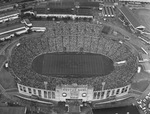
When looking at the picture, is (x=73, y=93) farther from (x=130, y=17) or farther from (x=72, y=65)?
(x=130, y=17)

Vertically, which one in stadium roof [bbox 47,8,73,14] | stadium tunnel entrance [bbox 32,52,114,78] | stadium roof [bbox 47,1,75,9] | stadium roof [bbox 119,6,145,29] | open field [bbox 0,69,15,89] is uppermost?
stadium roof [bbox 47,1,75,9]

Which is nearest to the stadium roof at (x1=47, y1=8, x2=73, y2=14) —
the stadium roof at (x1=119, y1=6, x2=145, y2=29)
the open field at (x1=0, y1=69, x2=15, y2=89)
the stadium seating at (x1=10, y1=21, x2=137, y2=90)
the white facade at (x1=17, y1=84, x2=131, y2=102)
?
the stadium seating at (x1=10, y1=21, x2=137, y2=90)

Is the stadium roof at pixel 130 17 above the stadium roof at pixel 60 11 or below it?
below

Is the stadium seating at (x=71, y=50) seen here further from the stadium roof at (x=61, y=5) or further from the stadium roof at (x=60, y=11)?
the stadium roof at (x=61, y=5)

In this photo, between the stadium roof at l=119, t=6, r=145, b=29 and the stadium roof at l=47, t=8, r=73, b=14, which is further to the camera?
the stadium roof at l=47, t=8, r=73, b=14

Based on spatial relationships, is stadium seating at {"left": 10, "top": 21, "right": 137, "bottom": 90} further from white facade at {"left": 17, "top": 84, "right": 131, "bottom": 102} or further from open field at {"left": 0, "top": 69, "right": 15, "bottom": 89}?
open field at {"left": 0, "top": 69, "right": 15, "bottom": 89}

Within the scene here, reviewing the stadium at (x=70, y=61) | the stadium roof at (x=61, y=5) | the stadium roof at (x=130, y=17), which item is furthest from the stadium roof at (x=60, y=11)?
the stadium roof at (x=130, y=17)

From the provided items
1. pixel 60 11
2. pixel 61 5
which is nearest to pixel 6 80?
pixel 60 11
